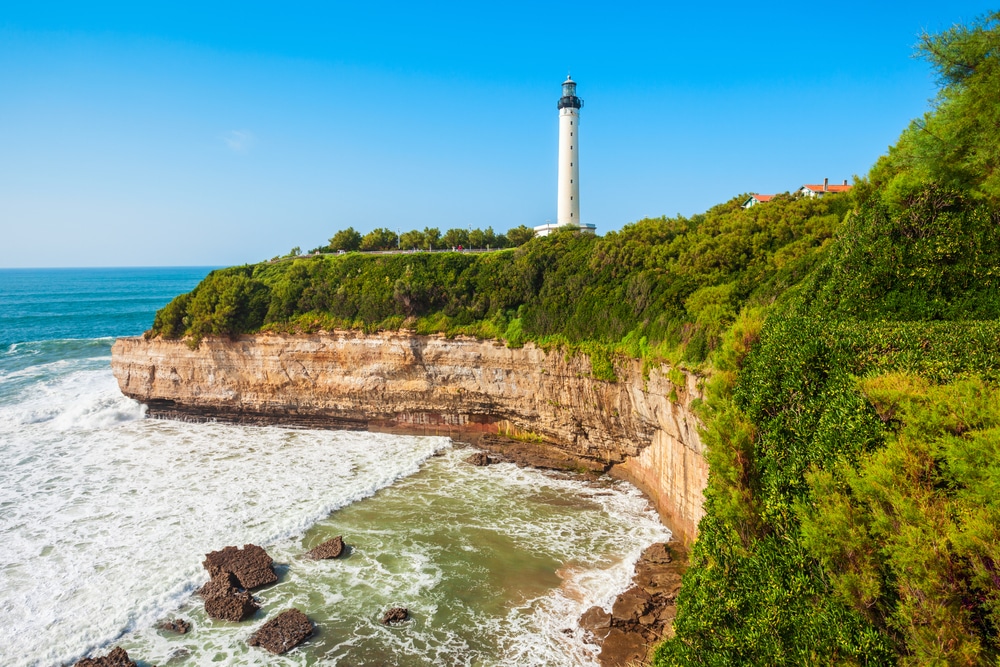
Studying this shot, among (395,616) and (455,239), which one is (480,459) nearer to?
(395,616)

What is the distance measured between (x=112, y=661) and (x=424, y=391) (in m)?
18.2

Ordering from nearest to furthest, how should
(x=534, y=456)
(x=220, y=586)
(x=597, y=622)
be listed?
(x=597, y=622) < (x=220, y=586) < (x=534, y=456)

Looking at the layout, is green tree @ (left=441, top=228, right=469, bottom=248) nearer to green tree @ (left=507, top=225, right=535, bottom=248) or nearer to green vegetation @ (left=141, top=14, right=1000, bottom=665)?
green tree @ (left=507, top=225, right=535, bottom=248)

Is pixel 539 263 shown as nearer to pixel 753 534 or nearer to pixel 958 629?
pixel 753 534

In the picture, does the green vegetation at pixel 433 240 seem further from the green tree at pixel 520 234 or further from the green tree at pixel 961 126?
the green tree at pixel 961 126

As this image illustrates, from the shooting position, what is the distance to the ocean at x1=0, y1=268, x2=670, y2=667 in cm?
1362

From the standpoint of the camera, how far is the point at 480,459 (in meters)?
Answer: 25.5

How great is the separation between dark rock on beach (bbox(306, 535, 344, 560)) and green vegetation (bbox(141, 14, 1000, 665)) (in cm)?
1067

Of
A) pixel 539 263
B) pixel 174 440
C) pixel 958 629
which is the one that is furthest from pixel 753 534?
pixel 174 440

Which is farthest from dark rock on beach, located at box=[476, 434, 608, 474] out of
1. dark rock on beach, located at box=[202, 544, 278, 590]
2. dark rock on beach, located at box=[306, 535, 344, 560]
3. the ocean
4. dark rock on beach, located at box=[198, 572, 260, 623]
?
dark rock on beach, located at box=[198, 572, 260, 623]

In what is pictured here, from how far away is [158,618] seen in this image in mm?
14531

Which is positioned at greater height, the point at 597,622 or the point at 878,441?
the point at 878,441

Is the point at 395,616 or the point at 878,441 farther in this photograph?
the point at 395,616

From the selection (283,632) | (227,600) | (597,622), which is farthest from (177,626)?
(597,622)
